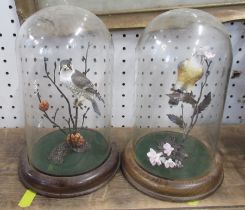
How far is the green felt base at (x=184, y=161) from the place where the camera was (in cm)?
74

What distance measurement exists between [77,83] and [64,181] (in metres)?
0.23

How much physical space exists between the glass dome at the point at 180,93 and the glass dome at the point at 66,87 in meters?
0.10

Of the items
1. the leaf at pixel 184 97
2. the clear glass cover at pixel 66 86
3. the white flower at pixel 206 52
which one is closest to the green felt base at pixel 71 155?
the clear glass cover at pixel 66 86

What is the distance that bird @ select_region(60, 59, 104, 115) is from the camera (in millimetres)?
755

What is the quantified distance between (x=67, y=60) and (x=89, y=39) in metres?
0.08

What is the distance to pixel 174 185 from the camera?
70 centimetres

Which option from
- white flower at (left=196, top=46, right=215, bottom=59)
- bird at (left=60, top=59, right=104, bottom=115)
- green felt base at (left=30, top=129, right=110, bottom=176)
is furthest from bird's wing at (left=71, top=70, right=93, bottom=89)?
white flower at (left=196, top=46, right=215, bottom=59)

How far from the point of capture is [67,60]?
80 cm

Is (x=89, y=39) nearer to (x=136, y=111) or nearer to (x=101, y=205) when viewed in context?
(x=136, y=111)

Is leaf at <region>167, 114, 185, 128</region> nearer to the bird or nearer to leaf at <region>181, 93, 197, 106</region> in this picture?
leaf at <region>181, 93, 197, 106</region>

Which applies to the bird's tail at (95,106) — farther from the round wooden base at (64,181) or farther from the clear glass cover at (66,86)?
the round wooden base at (64,181)

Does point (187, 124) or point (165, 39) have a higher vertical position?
point (165, 39)

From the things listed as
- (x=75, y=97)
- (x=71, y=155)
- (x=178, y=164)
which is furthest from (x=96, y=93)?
(x=178, y=164)

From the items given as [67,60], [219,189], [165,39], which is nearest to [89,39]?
[67,60]
